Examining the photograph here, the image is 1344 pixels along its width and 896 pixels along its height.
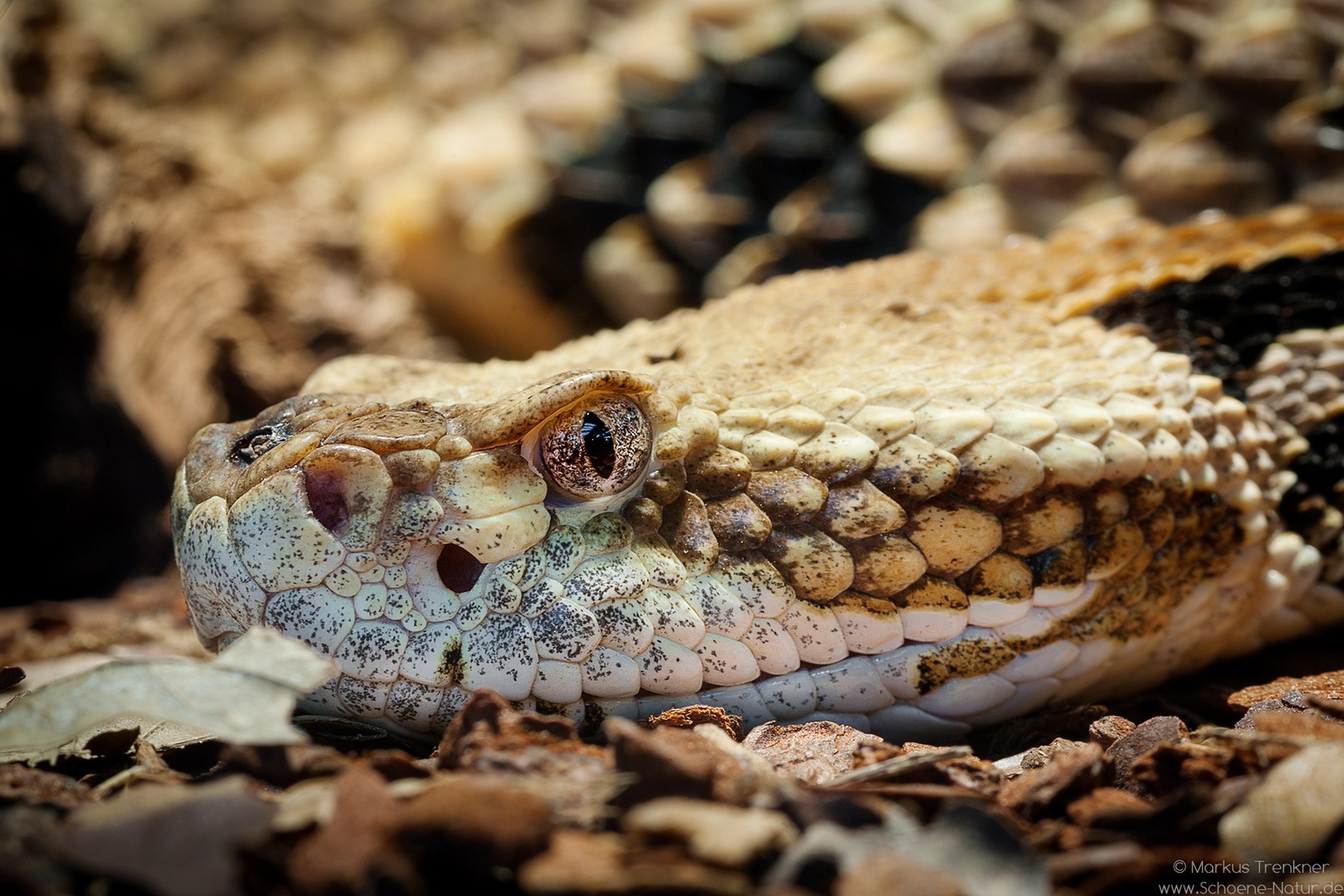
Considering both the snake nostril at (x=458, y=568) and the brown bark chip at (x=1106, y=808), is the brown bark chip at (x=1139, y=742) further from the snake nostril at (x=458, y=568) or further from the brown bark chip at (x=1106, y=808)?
Result: the snake nostril at (x=458, y=568)

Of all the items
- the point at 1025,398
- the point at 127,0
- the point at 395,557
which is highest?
the point at 127,0

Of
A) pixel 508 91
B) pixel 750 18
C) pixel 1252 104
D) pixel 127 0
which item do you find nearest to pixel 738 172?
pixel 750 18

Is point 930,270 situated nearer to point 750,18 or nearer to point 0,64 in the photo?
point 750,18

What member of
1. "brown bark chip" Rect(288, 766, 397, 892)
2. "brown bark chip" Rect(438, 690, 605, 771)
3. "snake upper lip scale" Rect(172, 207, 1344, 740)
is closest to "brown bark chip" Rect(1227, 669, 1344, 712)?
"snake upper lip scale" Rect(172, 207, 1344, 740)

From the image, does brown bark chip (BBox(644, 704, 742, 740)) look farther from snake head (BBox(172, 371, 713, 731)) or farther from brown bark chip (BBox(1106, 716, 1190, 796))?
brown bark chip (BBox(1106, 716, 1190, 796))

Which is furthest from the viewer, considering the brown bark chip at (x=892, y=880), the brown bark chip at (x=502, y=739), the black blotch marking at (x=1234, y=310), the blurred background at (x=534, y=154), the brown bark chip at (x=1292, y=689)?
the blurred background at (x=534, y=154)

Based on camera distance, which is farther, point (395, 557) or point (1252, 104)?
point (1252, 104)

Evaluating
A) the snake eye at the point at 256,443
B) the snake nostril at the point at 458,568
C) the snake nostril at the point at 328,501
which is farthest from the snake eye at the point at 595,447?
the snake eye at the point at 256,443
